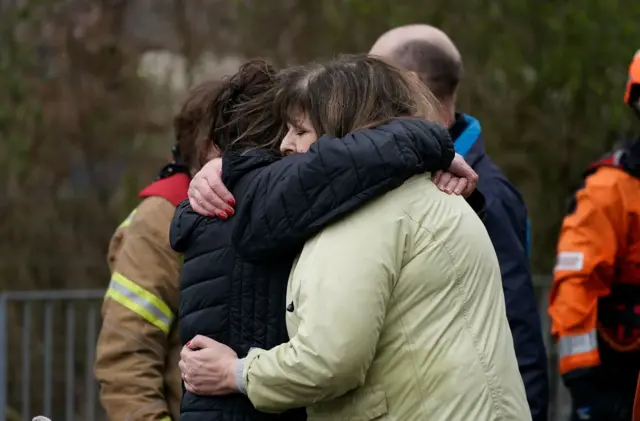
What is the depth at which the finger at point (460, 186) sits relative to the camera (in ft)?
8.49

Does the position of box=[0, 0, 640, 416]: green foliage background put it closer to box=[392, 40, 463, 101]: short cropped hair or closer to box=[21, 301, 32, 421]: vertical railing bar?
box=[21, 301, 32, 421]: vertical railing bar

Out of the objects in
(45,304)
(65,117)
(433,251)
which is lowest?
(45,304)

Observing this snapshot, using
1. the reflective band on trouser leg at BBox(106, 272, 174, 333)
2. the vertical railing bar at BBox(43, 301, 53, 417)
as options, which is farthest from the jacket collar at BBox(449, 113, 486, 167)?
the vertical railing bar at BBox(43, 301, 53, 417)

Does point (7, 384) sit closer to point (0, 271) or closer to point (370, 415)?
point (0, 271)

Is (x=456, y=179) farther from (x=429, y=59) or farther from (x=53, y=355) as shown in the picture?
(x=53, y=355)

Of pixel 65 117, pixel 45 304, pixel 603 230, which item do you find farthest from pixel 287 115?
pixel 65 117

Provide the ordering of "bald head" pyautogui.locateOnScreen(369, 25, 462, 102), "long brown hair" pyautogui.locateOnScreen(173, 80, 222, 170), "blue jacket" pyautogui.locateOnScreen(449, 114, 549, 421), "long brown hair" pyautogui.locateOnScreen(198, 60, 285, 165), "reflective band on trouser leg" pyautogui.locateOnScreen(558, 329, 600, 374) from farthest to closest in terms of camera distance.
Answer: "reflective band on trouser leg" pyautogui.locateOnScreen(558, 329, 600, 374) → "bald head" pyautogui.locateOnScreen(369, 25, 462, 102) → "long brown hair" pyautogui.locateOnScreen(173, 80, 222, 170) → "blue jacket" pyautogui.locateOnScreen(449, 114, 549, 421) → "long brown hair" pyautogui.locateOnScreen(198, 60, 285, 165)

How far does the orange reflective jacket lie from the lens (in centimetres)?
406

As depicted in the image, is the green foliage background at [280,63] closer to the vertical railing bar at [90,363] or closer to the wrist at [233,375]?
the vertical railing bar at [90,363]

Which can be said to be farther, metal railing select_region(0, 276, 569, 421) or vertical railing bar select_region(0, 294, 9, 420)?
metal railing select_region(0, 276, 569, 421)

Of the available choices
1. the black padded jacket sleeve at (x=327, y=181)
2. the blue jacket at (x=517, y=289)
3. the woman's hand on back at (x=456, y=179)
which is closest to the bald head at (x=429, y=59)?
the blue jacket at (x=517, y=289)

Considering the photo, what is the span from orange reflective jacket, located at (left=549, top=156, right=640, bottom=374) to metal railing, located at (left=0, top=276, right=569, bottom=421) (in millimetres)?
2241

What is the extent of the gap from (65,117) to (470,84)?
258 cm

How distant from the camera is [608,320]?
13.7 feet
